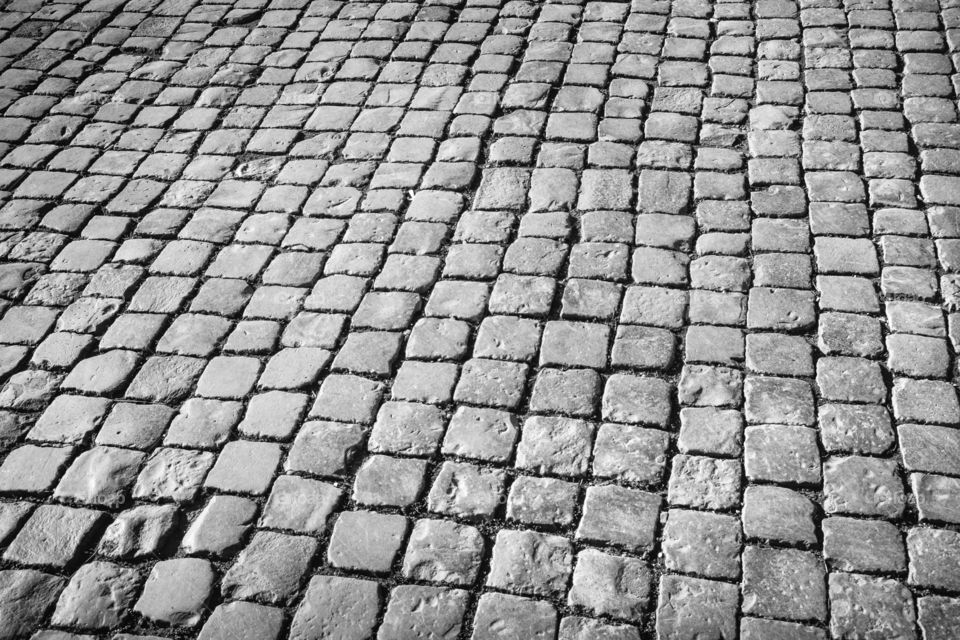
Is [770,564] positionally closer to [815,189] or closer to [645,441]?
[645,441]

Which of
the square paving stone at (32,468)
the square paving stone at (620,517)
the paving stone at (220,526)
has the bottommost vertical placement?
the square paving stone at (620,517)

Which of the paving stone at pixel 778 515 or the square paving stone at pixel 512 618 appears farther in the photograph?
the paving stone at pixel 778 515

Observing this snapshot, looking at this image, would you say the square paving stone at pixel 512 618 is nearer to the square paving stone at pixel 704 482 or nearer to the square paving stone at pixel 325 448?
the square paving stone at pixel 704 482

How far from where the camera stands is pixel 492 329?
12.2 feet

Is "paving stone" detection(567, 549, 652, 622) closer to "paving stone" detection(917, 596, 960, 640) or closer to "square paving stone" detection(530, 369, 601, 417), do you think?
"square paving stone" detection(530, 369, 601, 417)

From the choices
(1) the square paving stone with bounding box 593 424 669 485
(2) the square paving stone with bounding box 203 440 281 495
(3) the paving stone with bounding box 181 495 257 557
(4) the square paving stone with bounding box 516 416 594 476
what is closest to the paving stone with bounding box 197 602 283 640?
(3) the paving stone with bounding box 181 495 257 557

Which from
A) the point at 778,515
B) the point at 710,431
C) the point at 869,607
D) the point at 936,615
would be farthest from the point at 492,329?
the point at 936,615

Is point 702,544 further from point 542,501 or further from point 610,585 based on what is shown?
point 542,501

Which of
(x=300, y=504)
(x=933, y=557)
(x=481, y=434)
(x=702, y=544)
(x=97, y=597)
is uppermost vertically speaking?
(x=97, y=597)

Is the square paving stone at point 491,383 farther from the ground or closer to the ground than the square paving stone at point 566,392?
farther from the ground

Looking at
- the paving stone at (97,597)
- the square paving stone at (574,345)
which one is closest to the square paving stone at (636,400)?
the square paving stone at (574,345)

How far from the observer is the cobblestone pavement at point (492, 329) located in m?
2.85

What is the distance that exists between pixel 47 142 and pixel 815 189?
13.4 feet

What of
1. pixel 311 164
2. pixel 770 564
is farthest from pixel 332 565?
pixel 311 164
